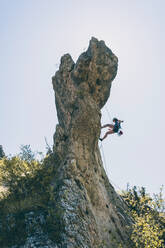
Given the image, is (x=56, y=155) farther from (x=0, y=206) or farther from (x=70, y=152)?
(x=0, y=206)

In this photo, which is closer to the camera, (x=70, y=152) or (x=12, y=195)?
(x=12, y=195)

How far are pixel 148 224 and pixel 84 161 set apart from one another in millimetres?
6103

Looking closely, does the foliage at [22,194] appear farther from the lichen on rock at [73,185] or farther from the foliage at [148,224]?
the foliage at [148,224]

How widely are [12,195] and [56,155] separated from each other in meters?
4.62

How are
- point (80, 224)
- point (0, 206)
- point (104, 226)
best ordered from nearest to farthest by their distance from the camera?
1. point (80, 224)
2. point (0, 206)
3. point (104, 226)

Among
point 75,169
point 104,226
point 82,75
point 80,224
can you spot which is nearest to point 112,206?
point 104,226

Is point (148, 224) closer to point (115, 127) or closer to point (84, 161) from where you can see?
point (84, 161)

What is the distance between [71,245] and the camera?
10.4m

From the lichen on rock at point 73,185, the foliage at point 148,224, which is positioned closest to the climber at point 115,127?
the lichen on rock at point 73,185

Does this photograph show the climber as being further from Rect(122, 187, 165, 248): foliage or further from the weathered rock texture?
Rect(122, 187, 165, 248): foliage

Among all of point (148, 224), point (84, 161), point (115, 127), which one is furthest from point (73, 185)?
point (115, 127)

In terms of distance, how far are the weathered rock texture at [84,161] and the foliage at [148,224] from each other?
3.58 feet

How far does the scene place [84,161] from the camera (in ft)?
54.5

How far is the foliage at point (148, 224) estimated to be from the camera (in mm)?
15031
